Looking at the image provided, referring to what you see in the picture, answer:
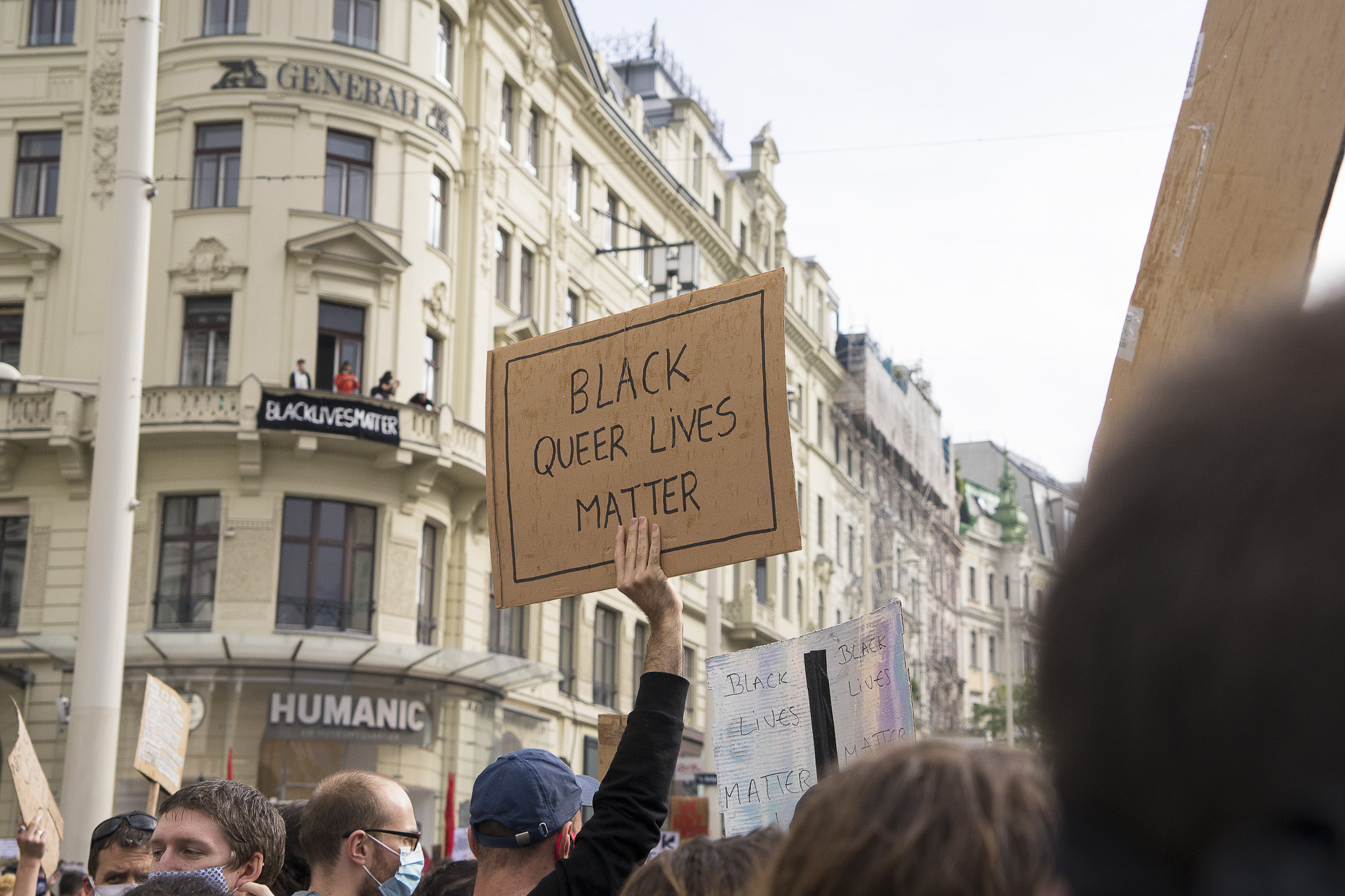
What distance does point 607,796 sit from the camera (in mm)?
2736

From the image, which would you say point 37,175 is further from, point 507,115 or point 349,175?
point 507,115

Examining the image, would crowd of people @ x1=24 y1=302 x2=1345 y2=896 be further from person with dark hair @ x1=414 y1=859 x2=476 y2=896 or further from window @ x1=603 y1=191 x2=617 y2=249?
window @ x1=603 y1=191 x2=617 y2=249

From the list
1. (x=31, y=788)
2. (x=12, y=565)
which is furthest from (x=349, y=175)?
(x=31, y=788)

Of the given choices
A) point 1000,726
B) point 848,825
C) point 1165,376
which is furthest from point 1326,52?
point 1000,726

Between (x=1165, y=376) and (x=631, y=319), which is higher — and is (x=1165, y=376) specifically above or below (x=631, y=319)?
below

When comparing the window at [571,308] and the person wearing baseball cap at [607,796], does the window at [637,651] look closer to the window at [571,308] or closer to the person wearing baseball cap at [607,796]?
the window at [571,308]

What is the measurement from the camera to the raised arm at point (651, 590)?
2.91 metres

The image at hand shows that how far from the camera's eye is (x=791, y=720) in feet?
13.7

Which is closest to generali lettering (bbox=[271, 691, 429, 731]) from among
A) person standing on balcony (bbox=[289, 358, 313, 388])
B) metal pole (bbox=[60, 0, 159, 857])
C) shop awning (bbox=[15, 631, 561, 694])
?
shop awning (bbox=[15, 631, 561, 694])

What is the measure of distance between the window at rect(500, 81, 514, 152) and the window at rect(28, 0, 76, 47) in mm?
7707

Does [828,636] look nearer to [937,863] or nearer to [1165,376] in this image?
[937,863]

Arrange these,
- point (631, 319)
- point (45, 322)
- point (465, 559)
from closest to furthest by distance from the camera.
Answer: point (631, 319), point (45, 322), point (465, 559)

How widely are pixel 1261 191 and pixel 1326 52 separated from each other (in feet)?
0.69

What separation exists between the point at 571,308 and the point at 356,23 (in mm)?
8088
